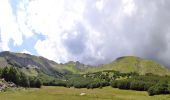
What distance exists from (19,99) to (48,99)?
1069 centimetres

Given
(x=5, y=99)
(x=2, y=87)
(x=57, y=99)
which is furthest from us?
(x=2, y=87)

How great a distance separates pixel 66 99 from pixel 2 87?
7628 cm

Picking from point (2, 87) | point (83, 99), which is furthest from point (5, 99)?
point (2, 87)

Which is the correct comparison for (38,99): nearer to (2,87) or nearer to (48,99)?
(48,99)

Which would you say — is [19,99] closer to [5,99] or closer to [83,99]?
[5,99]

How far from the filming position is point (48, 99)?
126 meters

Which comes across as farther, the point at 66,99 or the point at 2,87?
the point at 2,87

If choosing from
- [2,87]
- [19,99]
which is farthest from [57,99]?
[2,87]

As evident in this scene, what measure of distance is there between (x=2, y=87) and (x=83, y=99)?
7690cm

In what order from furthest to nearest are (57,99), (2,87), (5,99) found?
(2,87) < (57,99) < (5,99)

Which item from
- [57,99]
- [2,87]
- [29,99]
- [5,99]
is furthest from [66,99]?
[2,87]

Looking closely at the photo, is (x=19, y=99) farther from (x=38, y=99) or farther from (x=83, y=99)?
(x=83, y=99)

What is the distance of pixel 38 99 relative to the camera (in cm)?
12425

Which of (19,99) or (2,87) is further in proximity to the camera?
(2,87)
